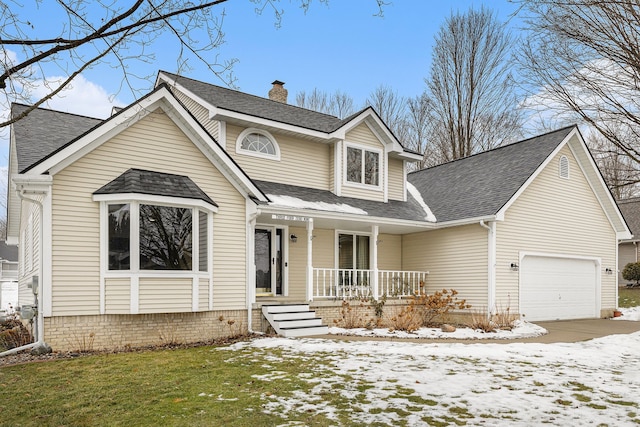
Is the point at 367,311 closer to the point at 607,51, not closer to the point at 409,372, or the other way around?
the point at 409,372

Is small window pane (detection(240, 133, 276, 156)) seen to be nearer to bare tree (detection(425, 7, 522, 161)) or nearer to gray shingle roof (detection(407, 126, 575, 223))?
gray shingle roof (detection(407, 126, 575, 223))

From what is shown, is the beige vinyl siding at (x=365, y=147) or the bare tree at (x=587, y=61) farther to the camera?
the beige vinyl siding at (x=365, y=147)

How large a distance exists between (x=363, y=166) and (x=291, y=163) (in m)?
2.60

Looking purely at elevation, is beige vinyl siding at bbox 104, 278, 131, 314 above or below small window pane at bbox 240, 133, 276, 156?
below

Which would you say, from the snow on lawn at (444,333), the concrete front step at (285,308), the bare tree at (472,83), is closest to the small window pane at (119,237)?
the concrete front step at (285,308)

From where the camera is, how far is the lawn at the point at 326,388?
5195mm

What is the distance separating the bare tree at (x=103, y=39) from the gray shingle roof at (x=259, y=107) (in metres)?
9.23

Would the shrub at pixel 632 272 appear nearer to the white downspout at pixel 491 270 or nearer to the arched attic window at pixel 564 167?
the arched attic window at pixel 564 167

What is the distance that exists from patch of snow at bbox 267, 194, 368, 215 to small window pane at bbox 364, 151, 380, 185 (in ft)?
6.31

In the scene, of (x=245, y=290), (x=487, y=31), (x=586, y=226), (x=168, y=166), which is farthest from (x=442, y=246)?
(x=487, y=31)

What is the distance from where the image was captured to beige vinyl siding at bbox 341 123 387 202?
611 inches

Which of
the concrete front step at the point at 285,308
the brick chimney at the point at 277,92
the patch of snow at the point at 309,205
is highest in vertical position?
the brick chimney at the point at 277,92

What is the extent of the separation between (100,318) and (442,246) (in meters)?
10.6

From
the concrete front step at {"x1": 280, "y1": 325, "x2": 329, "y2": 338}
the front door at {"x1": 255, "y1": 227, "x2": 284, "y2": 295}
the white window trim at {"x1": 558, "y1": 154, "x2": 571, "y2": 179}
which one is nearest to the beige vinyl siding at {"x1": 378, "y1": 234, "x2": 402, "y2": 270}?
the front door at {"x1": 255, "y1": 227, "x2": 284, "y2": 295}
